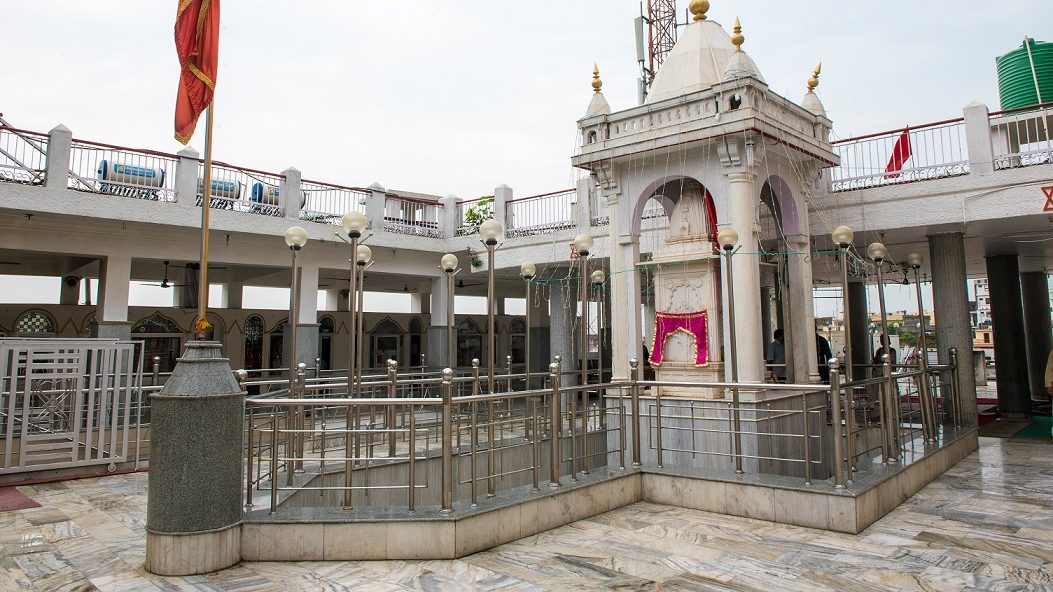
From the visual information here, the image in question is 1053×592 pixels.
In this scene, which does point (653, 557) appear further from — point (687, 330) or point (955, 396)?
point (955, 396)

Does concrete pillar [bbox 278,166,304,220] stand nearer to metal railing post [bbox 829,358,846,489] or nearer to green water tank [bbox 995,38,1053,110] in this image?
metal railing post [bbox 829,358,846,489]

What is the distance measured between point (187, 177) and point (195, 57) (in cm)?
631

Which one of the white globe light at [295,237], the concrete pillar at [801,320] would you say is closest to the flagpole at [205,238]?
the white globe light at [295,237]

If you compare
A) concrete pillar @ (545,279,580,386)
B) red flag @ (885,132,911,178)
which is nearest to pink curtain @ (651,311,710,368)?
red flag @ (885,132,911,178)

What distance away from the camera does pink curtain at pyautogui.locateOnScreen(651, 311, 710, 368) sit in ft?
29.2

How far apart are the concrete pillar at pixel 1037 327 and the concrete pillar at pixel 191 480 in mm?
18307

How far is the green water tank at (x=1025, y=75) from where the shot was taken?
1066cm

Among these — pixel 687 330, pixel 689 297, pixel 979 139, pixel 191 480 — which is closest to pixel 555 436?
pixel 191 480

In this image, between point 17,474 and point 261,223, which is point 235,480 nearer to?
point 17,474

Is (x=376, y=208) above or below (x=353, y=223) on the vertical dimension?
above

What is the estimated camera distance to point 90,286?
18.5 metres

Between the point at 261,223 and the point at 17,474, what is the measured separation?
6.45 meters

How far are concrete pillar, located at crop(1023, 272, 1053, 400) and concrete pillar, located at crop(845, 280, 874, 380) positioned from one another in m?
3.65

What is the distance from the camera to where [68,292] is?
58.6ft
